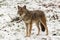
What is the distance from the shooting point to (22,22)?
10.1m

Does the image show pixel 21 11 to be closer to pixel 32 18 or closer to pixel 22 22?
pixel 32 18

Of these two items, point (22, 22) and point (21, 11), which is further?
point (22, 22)

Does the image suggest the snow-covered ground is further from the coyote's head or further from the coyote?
the coyote's head

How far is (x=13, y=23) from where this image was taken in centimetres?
997

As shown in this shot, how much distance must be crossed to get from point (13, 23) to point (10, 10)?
8.23 ft

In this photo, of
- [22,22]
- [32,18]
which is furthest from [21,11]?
[22,22]

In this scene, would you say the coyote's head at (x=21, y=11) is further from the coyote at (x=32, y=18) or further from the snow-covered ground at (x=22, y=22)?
the snow-covered ground at (x=22, y=22)

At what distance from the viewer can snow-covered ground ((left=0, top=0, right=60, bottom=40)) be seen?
328 inches

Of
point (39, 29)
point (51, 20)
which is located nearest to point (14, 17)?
point (51, 20)

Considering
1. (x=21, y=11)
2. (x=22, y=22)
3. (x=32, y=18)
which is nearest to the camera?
(x=21, y=11)

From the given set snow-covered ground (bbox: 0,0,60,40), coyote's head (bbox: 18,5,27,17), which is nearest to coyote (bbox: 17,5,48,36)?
coyote's head (bbox: 18,5,27,17)

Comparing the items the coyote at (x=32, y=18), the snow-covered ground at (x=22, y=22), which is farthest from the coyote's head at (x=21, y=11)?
the snow-covered ground at (x=22, y=22)

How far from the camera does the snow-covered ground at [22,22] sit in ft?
27.3

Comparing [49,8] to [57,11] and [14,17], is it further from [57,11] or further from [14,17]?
[14,17]
